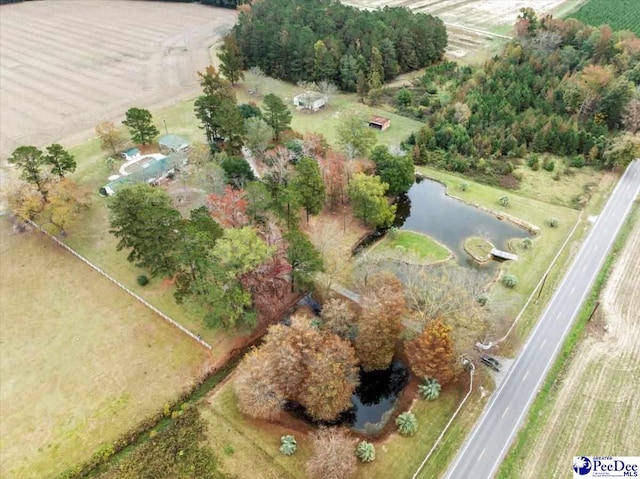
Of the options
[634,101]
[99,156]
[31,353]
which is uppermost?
[634,101]

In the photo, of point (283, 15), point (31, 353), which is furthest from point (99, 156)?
point (283, 15)

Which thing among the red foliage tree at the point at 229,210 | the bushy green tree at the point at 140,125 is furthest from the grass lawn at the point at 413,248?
the bushy green tree at the point at 140,125

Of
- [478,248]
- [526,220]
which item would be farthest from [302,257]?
[526,220]

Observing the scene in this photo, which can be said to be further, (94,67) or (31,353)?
(94,67)

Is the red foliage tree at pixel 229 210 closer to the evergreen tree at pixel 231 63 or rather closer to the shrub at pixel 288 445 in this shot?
the shrub at pixel 288 445

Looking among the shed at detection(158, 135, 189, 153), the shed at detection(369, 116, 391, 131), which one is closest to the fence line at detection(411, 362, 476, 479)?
the shed at detection(369, 116, 391, 131)

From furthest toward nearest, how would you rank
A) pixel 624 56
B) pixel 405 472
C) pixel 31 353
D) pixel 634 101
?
pixel 624 56 → pixel 634 101 → pixel 31 353 → pixel 405 472

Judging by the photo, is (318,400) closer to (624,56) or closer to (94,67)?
(624,56)

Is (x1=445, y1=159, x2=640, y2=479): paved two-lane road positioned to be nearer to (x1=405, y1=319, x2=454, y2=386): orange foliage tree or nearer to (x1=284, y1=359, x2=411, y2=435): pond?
(x1=405, y1=319, x2=454, y2=386): orange foliage tree
